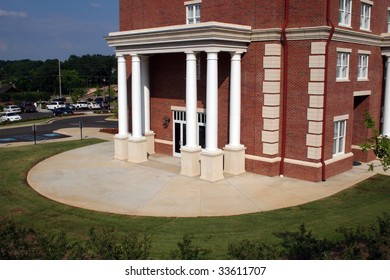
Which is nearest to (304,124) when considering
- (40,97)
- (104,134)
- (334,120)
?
(334,120)

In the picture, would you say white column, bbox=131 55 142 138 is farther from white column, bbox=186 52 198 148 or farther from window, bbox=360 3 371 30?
window, bbox=360 3 371 30

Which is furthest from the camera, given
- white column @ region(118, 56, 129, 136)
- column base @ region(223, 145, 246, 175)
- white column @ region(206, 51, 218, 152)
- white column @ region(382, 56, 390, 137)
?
white column @ region(382, 56, 390, 137)

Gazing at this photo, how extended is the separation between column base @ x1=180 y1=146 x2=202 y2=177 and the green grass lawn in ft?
18.5

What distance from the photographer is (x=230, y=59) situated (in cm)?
1964

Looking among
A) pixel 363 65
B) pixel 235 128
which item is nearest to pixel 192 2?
pixel 235 128

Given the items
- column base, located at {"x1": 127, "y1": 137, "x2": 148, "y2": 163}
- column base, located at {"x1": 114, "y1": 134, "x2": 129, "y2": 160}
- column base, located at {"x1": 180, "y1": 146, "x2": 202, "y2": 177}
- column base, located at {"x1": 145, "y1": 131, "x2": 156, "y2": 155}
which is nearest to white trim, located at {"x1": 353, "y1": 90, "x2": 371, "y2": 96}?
column base, located at {"x1": 180, "y1": 146, "x2": 202, "y2": 177}

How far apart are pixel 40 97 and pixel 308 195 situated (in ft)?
309

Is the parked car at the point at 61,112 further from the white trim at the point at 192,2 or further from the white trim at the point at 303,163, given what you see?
the white trim at the point at 303,163

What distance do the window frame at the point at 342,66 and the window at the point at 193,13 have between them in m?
7.36

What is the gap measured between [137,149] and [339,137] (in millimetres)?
10238

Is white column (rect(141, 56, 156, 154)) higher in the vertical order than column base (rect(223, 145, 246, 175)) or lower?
higher

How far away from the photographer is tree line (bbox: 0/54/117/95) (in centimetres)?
12394

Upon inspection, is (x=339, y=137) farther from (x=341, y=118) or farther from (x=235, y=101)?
(x=235, y=101)

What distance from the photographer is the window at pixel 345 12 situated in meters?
19.2
